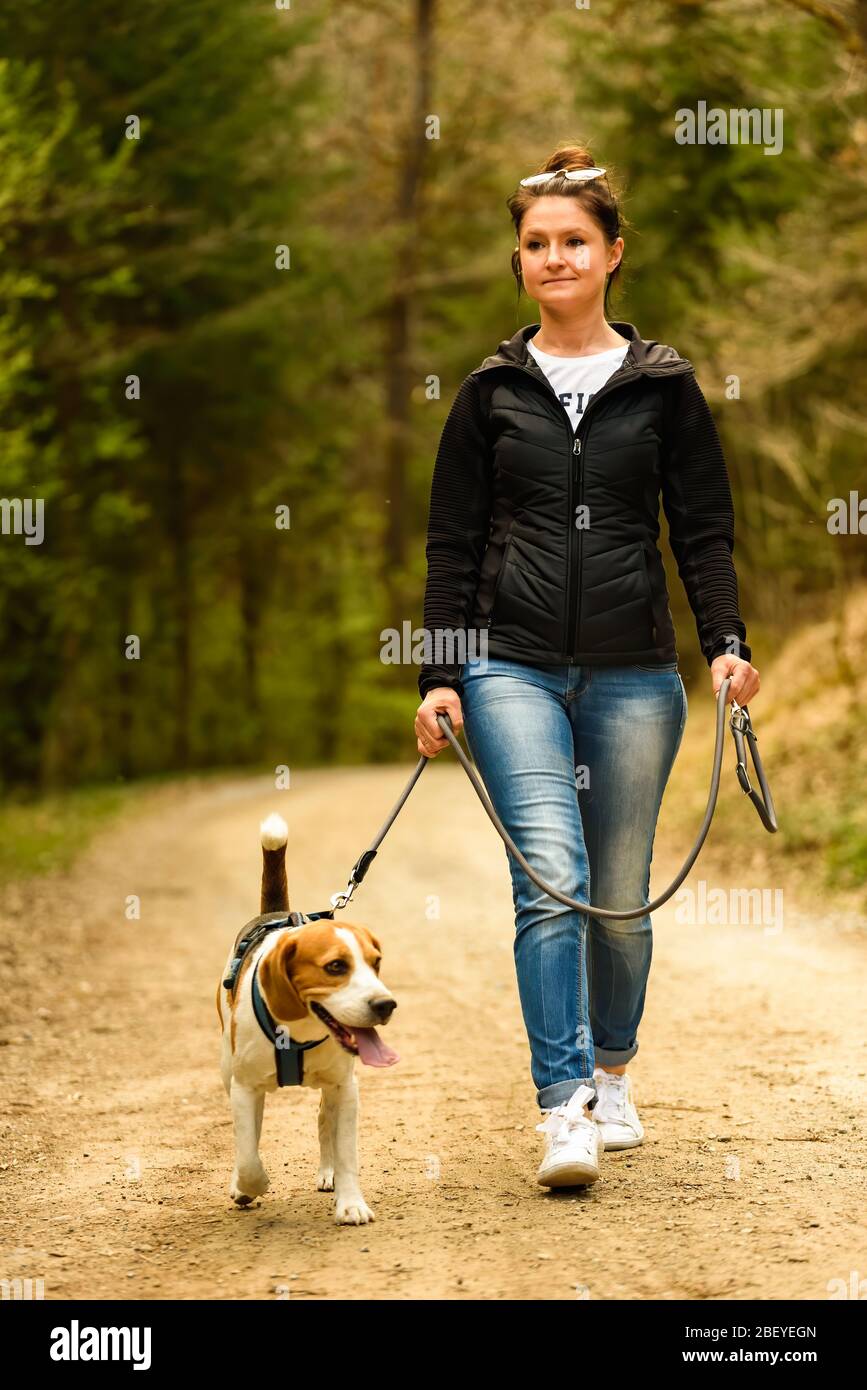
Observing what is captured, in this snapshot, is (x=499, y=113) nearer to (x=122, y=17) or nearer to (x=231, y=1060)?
(x=122, y=17)

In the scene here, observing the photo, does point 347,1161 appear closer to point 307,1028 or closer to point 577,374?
point 307,1028

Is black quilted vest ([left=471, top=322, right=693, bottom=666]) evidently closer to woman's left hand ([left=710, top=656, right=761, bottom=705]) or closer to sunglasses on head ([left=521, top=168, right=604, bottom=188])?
woman's left hand ([left=710, top=656, right=761, bottom=705])

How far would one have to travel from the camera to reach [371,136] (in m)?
31.6

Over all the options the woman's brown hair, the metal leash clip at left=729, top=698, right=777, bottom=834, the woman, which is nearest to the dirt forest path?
the woman

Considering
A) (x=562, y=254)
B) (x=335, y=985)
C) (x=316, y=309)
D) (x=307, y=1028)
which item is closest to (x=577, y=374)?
(x=562, y=254)

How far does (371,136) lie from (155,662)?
10.9 meters

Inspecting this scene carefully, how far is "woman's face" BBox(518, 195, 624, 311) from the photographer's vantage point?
178 inches

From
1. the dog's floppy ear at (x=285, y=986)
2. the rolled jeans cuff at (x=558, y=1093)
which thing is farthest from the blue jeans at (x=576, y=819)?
the dog's floppy ear at (x=285, y=986)

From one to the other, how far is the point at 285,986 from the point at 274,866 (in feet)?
2.53

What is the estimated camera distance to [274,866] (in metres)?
4.89

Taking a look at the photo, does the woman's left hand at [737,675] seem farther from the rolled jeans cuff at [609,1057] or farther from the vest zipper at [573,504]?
the rolled jeans cuff at [609,1057]

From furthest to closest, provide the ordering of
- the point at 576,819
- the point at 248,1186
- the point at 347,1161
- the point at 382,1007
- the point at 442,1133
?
the point at 442,1133, the point at 576,819, the point at 248,1186, the point at 347,1161, the point at 382,1007

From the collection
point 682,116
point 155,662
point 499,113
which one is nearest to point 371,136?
point 499,113

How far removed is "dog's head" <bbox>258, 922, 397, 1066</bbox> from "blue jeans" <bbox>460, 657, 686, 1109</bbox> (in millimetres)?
509
